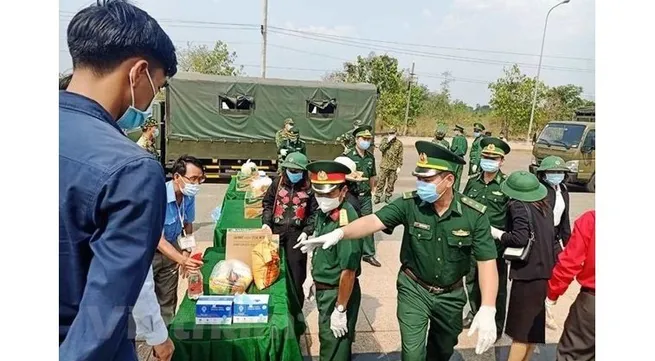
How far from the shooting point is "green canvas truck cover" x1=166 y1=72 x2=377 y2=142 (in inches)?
395

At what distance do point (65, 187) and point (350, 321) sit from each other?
6.66 feet

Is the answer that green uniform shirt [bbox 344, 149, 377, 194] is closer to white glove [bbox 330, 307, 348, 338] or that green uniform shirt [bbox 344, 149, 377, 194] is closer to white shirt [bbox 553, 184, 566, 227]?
white shirt [bbox 553, 184, 566, 227]

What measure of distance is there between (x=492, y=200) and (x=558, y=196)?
0.44m

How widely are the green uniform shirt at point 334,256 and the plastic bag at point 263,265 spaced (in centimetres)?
26

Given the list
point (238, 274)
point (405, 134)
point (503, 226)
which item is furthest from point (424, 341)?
point (405, 134)

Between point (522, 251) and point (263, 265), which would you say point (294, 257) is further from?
point (522, 251)

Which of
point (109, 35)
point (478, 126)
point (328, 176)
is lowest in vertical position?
point (328, 176)

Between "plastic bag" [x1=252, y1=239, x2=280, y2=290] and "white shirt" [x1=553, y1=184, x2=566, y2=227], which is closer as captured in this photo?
"plastic bag" [x1=252, y1=239, x2=280, y2=290]

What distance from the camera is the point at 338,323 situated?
2.39 meters

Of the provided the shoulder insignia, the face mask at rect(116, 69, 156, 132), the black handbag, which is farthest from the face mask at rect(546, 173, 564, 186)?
the face mask at rect(116, 69, 156, 132)

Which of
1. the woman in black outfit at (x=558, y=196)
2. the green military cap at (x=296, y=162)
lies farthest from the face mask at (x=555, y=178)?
the green military cap at (x=296, y=162)

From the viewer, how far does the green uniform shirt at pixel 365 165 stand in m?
5.26

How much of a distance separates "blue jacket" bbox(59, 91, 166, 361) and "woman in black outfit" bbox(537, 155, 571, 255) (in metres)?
2.94

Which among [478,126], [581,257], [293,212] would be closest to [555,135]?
[478,126]
